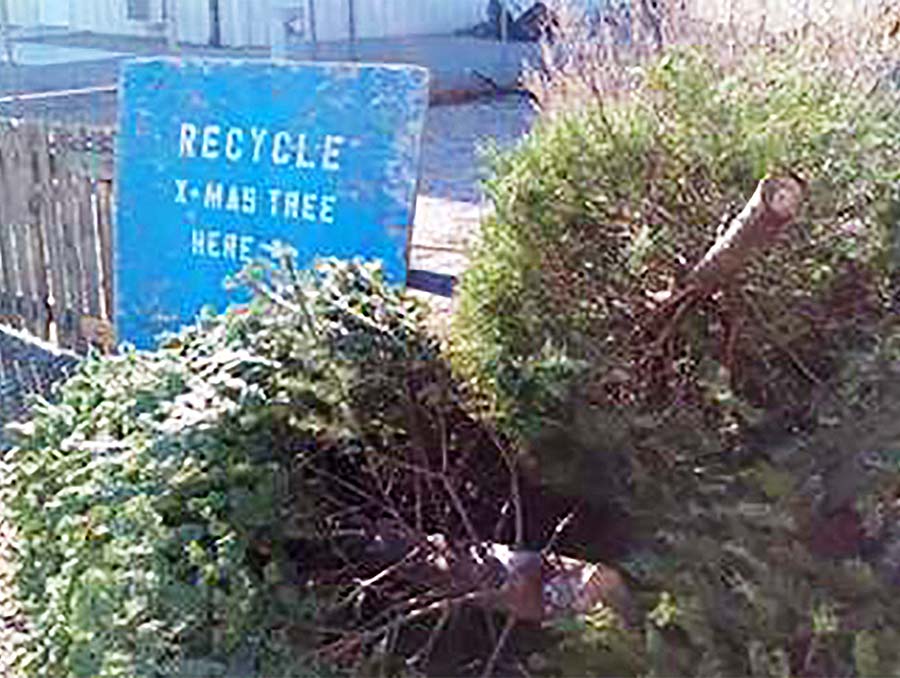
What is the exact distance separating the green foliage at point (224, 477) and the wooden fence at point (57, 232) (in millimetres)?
2925

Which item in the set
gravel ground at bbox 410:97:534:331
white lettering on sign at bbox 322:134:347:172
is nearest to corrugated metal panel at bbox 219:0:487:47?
gravel ground at bbox 410:97:534:331

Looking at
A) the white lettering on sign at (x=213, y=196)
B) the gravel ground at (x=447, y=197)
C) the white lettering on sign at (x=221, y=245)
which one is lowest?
the gravel ground at (x=447, y=197)

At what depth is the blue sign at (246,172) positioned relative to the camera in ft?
16.4

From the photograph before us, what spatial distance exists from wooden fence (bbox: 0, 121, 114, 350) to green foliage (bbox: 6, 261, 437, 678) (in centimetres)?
293

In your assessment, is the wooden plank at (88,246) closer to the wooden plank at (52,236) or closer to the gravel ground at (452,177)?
the wooden plank at (52,236)

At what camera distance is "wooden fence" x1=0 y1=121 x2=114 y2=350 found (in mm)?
6727

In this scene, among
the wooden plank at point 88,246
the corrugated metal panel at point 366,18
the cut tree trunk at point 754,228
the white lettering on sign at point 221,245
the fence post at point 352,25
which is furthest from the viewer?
the corrugated metal panel at point 366,18

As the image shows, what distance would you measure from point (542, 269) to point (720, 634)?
2.74 feet

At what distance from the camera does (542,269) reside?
3.19 meters

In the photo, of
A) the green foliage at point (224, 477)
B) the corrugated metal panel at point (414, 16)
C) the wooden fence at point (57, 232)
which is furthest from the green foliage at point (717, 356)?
the corrugated metal panel at point (414, 16)

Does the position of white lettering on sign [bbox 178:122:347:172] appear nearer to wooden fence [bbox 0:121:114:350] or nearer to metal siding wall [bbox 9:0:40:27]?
wooden fence [bbox 0:121:114:350]

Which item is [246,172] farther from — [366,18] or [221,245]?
[366,18]

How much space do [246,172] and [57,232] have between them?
191cm

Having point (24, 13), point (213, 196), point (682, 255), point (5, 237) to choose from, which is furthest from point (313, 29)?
point (682, 255)
